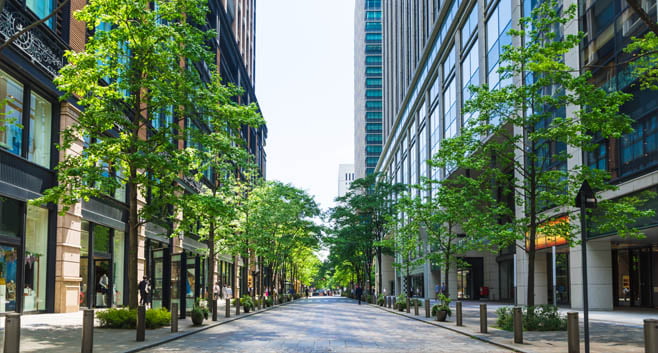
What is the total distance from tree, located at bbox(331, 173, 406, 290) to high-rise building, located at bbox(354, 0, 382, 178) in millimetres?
72973

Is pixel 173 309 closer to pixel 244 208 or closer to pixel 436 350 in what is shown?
pixel 436 350

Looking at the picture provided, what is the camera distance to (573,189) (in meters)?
21.1

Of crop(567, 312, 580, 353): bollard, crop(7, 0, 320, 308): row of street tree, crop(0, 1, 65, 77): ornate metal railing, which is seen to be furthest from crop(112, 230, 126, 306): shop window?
crop(567, 312, 580, 353): bollard

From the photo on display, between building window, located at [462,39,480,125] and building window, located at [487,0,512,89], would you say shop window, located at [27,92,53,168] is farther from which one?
building window, located at [462,39,480,125]

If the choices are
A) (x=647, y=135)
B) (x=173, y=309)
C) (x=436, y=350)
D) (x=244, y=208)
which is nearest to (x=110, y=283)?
(x=244, y=208)

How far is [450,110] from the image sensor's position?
56.3 metres

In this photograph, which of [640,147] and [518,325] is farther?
[640,147]

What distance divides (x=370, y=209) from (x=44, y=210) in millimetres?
44609

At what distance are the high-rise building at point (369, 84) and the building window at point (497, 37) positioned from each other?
98818 mm

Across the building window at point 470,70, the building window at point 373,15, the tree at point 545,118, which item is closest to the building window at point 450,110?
the building window at point 470,70

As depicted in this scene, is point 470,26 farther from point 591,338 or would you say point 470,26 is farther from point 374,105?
point 374,105

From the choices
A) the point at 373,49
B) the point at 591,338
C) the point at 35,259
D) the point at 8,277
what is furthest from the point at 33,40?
the point at 373,49

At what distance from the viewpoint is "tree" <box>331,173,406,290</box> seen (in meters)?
67.6

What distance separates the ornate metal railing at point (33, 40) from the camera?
23.8 metres
